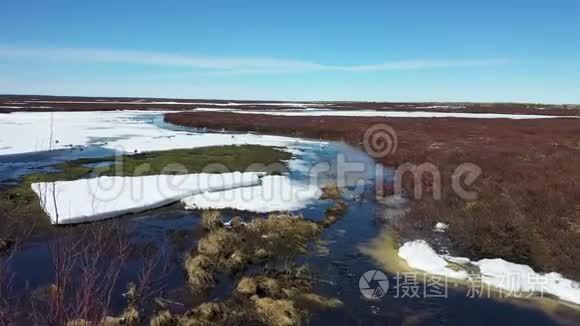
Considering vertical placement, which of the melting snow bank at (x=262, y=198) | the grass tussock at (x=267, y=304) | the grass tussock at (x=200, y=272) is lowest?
the grass tussock at (x=267, y=304)

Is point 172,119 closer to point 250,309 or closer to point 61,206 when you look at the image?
point 61,206

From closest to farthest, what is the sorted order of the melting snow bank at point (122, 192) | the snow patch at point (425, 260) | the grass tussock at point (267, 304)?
the grass tussock at point (267, 304), the snow patch at point (425, 260), the melting snow bank at point (122, 192)

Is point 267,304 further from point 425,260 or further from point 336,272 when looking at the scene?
point 425,260

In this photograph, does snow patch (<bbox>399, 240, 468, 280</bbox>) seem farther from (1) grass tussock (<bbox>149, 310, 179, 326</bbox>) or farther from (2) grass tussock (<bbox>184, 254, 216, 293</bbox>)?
(1) grass tussock (<bbox>149, 310, 179, 326</bbox>)

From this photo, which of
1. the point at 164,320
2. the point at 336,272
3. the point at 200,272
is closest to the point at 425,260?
the point at 336,272

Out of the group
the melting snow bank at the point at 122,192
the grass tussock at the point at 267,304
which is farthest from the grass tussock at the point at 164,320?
the melting snow bank at the point at 122,192

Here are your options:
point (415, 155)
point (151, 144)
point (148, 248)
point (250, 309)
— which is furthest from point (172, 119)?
point (250, 309)

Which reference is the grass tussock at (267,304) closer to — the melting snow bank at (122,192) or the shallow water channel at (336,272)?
the shallow water channel at (336,272)

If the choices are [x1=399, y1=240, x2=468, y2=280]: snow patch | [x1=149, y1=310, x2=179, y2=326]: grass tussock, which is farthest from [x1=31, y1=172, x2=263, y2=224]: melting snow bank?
[x1=399, y1=240, x2=468, y2=280]: snow patch
